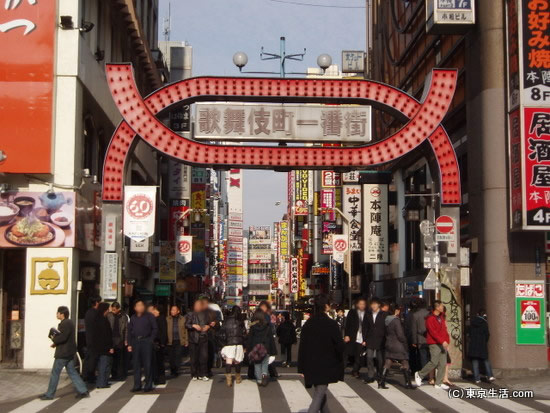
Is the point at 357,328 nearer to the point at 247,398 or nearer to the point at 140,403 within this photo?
the point at 247,398

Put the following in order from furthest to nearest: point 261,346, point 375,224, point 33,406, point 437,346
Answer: point 375,224, point 261,346, point 437,346, point 33,406

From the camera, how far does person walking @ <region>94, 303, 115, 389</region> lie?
666 inches

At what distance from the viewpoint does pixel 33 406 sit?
14.7m

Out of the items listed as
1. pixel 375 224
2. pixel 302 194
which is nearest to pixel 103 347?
pixel 375 224

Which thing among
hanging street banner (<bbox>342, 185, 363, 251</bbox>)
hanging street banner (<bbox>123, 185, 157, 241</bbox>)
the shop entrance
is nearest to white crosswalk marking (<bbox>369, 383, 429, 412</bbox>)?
hanging street banner (<bbox>123, 185, 157, 241</bbox>)

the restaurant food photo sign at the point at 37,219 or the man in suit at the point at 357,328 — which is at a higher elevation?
the restaurant food photo sign at the point at 37,219

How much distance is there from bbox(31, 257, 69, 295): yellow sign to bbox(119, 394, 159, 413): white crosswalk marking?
20.2ft

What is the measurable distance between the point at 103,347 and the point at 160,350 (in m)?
1.69

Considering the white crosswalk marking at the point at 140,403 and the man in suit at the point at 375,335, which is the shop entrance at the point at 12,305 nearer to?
the white crosswalk marking at the point at 140,403

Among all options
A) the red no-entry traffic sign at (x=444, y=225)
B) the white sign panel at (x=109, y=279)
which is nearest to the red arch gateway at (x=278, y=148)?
the red no-entry traffic sign at (x=444, y=225)

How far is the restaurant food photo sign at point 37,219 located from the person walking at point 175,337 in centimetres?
354

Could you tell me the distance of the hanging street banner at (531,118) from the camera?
65.4 feet

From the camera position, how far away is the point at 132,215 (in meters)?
21.3

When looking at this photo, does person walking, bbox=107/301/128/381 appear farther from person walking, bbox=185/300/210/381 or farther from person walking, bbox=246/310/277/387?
person walking, bbox=246/310/277/387
